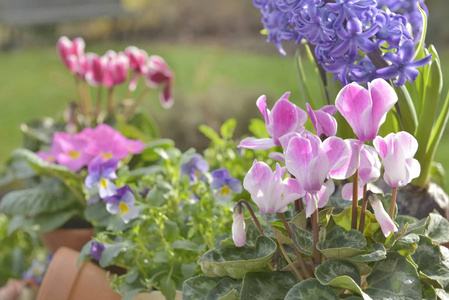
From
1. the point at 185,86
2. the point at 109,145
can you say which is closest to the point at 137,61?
the point at 109,145

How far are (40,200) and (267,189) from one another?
0.92m

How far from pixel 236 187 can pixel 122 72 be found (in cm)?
75

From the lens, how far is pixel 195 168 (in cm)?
136

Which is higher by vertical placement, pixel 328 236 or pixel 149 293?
pixel 328 236

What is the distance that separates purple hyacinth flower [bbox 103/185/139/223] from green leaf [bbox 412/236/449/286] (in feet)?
1.66

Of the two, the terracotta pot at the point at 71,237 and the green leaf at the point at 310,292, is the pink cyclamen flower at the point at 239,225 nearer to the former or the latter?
the green leaf at the point at 310,292

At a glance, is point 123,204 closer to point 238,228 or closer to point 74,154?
point 238,228

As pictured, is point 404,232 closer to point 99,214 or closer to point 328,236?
point 328,236

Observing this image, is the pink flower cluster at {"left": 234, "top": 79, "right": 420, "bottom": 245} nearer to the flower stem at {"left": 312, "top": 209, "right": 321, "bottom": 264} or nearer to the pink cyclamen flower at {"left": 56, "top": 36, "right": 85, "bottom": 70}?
the flower stem at {"left": 312, "top": 209, "right": 321, "bottom": 264}

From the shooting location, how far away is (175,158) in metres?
1.40

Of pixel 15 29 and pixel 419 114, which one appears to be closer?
pixel 419 114

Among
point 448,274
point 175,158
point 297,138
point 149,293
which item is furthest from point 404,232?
point 175,158

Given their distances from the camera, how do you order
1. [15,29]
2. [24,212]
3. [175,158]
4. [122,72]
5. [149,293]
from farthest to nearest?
[15,29]
[122,72]
[24,212]
[175,158]
[149,293]

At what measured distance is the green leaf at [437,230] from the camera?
98 centimetres
